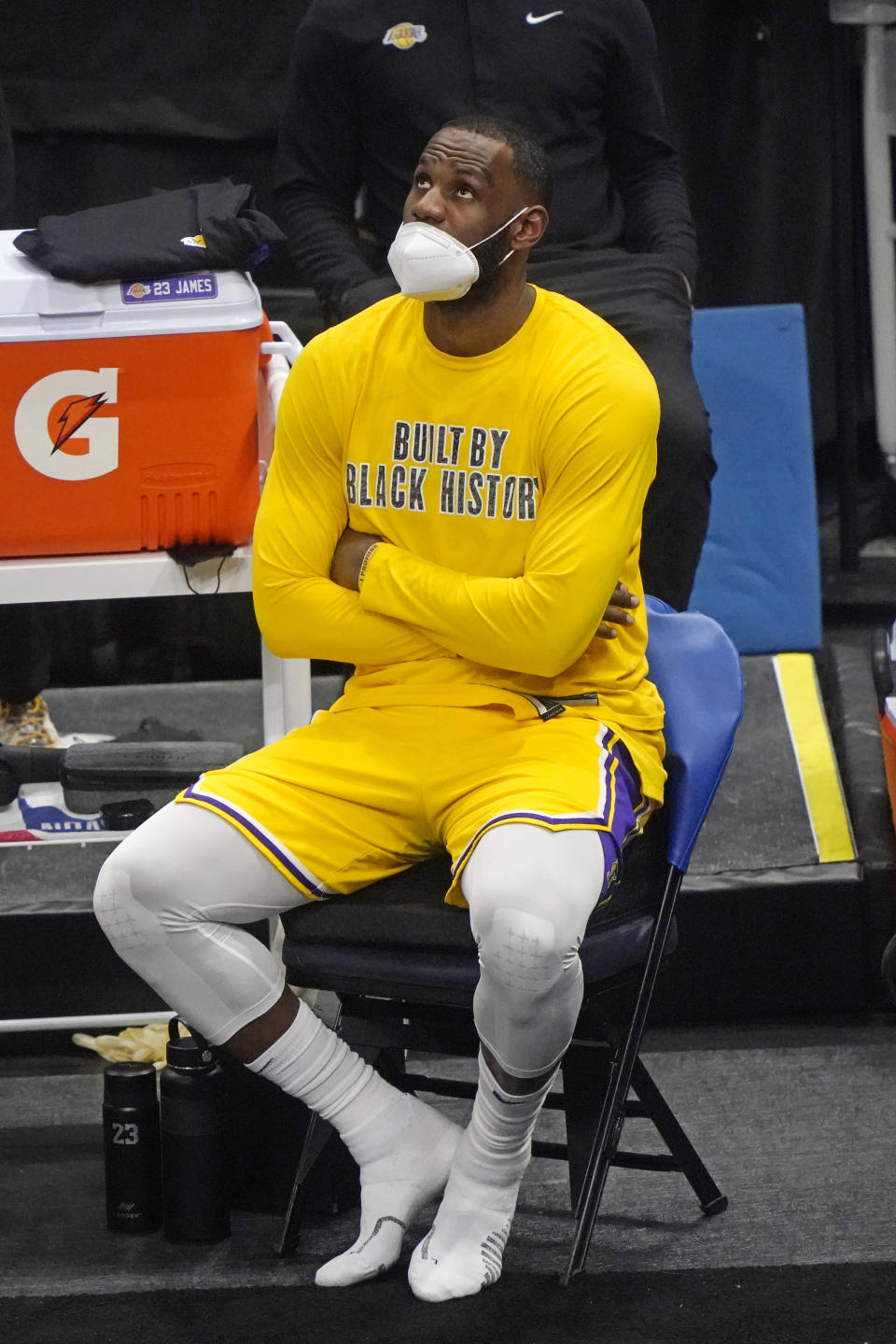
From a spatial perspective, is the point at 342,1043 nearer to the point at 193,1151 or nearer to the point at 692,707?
the point at 193,1151

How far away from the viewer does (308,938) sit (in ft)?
6.67

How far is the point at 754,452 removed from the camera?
3670 millimetres

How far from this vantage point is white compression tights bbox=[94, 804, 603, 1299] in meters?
1.92

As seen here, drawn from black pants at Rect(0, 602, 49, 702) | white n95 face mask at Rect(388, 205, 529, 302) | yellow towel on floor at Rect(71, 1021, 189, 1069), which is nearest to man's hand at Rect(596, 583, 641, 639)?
white n95 face mask at Rect(388, 205, 529, 302)

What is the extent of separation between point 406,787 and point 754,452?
1.85 meters

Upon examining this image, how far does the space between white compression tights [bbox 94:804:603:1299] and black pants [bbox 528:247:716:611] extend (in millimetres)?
1096

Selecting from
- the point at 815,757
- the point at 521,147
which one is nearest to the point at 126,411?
the point at 521,147

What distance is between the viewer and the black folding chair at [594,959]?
78.9 inches

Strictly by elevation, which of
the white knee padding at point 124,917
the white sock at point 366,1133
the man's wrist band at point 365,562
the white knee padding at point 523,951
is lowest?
the white sock at point 366,1133

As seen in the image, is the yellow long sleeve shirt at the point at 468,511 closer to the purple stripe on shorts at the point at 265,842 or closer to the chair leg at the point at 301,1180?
the purple stripe on shorts at the point at 265,842

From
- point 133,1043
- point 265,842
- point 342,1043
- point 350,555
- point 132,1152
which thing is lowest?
point 133,1043

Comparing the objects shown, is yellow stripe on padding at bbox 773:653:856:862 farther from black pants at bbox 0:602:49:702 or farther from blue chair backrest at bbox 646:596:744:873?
black pants at bbox 0:602:49:702

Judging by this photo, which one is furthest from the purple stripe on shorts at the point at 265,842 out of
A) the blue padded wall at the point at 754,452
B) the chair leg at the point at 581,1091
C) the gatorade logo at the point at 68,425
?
the blue padded wall at the point at 754,452

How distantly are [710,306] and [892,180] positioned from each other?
546 mm
